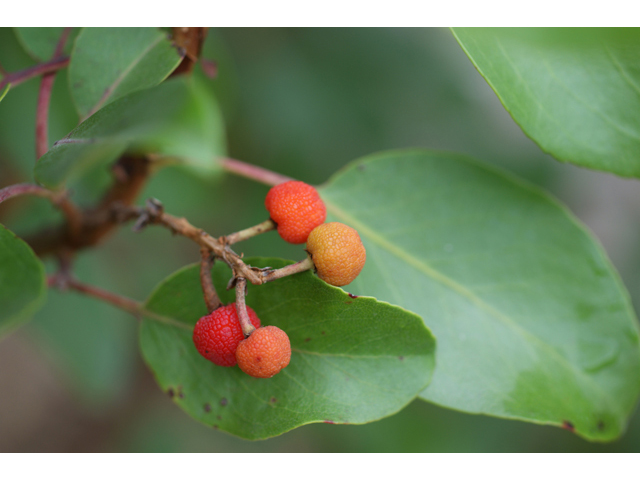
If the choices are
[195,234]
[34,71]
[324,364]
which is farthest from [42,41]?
[324,364]

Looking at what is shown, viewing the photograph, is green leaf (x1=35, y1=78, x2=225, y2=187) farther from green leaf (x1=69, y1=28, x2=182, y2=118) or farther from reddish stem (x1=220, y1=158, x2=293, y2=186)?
reddish stem (x1=220, y1=158, x2=293, y2=186)

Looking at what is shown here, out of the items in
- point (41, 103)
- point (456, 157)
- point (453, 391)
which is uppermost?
point (41, 103)

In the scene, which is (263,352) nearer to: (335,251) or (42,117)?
(335,251)

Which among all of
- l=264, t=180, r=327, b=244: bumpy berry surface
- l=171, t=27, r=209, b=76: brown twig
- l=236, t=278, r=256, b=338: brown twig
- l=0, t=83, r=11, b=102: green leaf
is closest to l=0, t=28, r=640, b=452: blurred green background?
l=171, t=27, r=209, b=76: brown twig

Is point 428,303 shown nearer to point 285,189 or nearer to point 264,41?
point 285,189

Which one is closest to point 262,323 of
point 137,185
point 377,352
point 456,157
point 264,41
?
point 377,352

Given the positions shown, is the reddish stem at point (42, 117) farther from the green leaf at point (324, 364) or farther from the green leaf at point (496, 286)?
the green leaf at point (496, 286)
